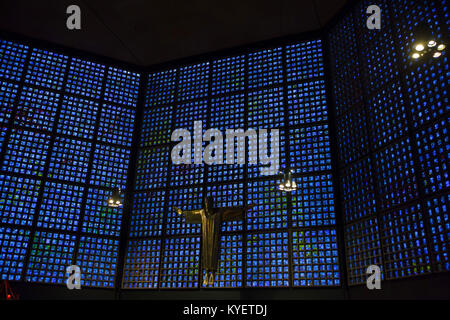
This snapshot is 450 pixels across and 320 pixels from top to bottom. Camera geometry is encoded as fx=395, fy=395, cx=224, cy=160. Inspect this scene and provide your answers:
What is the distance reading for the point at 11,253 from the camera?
50.8 ft

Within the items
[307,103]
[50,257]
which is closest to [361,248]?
[307,103]

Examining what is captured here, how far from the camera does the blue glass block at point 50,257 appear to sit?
15.6m

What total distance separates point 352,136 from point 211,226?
6334 millimetres

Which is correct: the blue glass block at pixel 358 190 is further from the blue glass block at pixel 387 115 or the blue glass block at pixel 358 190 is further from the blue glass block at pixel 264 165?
the blue glass block at pixel 264 165

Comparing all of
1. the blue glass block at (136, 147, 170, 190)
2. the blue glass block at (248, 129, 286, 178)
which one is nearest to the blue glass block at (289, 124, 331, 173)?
the blue glass block at (248, 129, 286, 178)

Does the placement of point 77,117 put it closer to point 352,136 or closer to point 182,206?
point 182,206

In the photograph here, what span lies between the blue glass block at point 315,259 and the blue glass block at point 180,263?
3.95 meters

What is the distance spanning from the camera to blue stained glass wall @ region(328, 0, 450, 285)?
36.6ft

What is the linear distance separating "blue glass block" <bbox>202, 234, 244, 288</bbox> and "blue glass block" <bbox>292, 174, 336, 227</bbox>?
2412 millimetres

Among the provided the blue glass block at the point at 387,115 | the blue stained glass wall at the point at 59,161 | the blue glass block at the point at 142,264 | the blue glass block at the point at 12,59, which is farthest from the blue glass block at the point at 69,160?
the blue glass block at the point at 387,115

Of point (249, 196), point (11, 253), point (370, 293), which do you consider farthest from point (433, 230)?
point (11, 253)

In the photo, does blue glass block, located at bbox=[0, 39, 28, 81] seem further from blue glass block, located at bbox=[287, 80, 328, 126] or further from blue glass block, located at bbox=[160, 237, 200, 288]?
blue glass block, located at bbox=[287, 80, 328, 126]
